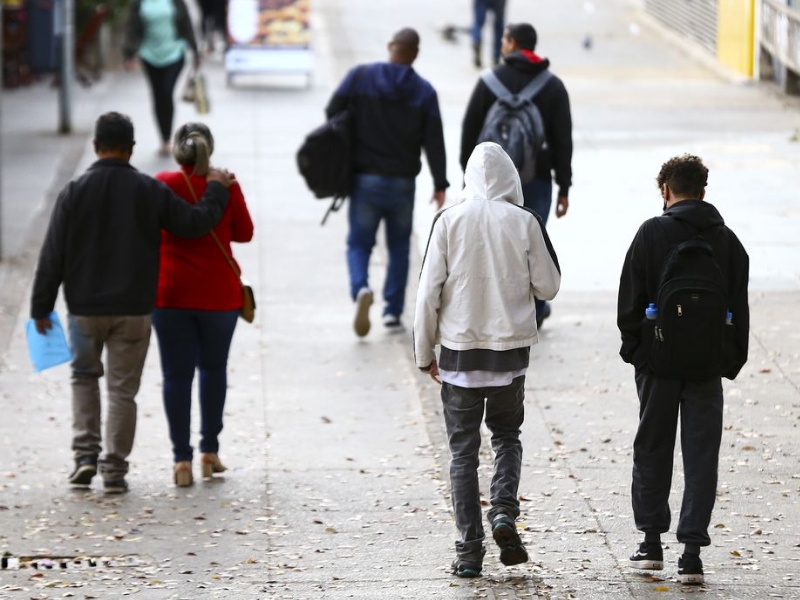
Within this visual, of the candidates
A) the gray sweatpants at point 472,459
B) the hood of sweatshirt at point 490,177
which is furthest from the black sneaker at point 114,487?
the hood of sweatshirt at point 490,177

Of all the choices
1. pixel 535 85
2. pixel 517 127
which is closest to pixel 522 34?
pixel 535 85

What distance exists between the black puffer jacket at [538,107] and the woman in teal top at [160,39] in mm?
6907

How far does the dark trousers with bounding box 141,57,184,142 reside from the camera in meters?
15.6

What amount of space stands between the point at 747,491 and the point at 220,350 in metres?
2.56

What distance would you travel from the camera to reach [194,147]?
709 cm

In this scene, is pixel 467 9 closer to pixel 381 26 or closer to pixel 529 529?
pixel 381 26

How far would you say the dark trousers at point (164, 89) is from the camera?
1556 centimetres

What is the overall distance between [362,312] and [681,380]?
455 cm

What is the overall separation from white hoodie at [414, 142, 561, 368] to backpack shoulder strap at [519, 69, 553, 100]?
3463 millimetres

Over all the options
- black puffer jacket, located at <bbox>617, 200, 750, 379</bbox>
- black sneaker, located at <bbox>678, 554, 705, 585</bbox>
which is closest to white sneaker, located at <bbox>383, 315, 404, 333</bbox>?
black puffer jacket, located at <bbox>617, 200, 750, 379</bbox>

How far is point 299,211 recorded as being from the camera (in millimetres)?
13898

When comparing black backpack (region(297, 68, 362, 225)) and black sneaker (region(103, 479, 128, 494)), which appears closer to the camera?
black sneaker (region(103, 479, 128, 494))

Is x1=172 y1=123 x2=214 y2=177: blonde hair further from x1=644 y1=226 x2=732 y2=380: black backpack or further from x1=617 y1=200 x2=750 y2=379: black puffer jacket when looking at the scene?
x1=644 y1=226 x2=732 y2=380: black backpack

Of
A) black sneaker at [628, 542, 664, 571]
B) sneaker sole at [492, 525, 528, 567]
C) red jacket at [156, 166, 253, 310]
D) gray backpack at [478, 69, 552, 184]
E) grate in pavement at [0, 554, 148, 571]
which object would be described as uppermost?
gray backpack at [478, 69, 552, 184]
